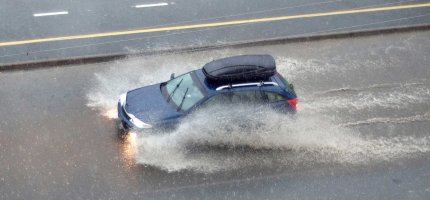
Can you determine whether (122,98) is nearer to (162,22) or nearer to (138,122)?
(138,122)

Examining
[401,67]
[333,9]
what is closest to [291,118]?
[401,67]

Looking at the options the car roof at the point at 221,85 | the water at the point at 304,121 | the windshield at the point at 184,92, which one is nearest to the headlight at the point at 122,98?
the water at the point at 304,121

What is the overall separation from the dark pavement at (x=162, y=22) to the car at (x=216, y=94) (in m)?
3.60

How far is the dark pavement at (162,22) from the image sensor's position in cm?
1505

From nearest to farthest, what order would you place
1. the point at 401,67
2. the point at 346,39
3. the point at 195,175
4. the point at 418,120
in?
1. the point at 195,175
2. the point at 418,120
3. the point at 401,67
4. the point at 346,39

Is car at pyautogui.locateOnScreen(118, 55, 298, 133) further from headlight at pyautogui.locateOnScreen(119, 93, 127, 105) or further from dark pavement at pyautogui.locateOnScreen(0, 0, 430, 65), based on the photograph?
dark pavement at pyautogui.locateOnScreen(0, 0, 430, 65)

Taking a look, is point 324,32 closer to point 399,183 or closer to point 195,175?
point 399,183

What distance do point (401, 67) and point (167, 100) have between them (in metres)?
7.33

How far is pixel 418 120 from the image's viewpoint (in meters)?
12.9

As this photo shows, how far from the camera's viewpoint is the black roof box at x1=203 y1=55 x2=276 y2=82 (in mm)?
11398

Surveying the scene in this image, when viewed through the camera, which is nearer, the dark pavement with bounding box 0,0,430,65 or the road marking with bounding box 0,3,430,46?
the dark pavement with bounding box 0,0,430,65

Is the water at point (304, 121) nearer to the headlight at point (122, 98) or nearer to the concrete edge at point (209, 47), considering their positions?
the concrete edge at point (209, 47)

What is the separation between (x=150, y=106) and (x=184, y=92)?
852mm

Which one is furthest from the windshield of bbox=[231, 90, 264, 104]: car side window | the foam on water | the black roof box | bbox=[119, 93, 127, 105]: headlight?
bbox=[119, 93, 127, 105]: headlight
